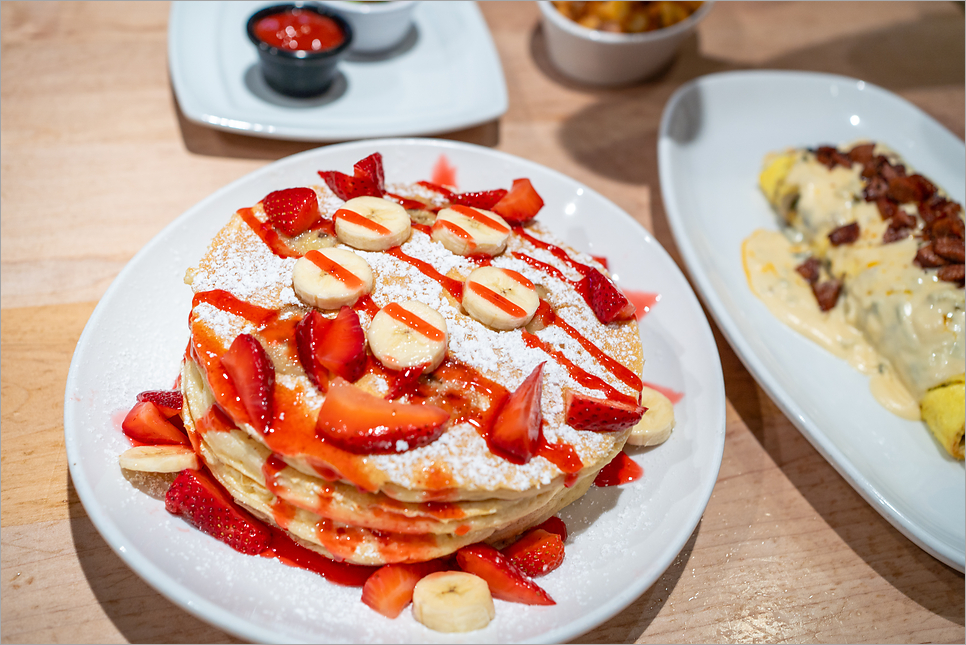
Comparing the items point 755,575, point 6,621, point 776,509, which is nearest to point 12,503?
point 6,621

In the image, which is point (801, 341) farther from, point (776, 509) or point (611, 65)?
point (611, 65)

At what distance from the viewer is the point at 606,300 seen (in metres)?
2.00

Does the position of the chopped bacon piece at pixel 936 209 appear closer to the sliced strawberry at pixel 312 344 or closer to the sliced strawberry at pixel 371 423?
the sliced strawberry at pixel 371 423

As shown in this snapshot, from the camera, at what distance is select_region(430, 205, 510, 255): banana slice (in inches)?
79.5

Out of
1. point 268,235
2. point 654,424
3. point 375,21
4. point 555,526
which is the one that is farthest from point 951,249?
point 375,21

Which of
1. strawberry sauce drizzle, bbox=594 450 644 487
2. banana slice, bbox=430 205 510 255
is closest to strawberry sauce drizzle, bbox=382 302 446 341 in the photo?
banana slice, bbox=430 205 510 255

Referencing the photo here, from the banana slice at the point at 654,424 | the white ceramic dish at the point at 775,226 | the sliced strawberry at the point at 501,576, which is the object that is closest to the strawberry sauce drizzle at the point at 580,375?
the banana slice at the point at 654,424

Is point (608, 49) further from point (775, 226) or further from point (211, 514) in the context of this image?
point (211, 514)

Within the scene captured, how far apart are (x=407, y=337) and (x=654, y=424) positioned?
2.47ft

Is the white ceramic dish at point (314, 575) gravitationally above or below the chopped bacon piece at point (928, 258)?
below

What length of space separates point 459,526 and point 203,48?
2.50m

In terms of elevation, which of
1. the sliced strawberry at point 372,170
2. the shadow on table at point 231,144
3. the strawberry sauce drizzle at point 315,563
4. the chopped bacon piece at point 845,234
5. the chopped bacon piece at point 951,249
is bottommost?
the strawberry sauce drizzle at point 315,563

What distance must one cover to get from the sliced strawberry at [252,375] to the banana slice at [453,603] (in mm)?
522

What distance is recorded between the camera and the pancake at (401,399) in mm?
1579
